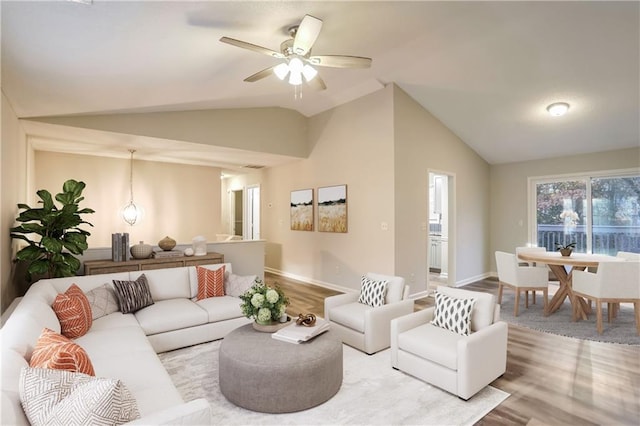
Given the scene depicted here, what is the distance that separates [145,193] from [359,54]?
5494mm

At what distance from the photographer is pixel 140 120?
4.73m

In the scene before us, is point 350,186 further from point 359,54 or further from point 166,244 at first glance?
point 166,244

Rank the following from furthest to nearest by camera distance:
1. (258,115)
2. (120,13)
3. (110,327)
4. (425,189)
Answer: (258,115) → (425,189) → (110,327) → (120,13)

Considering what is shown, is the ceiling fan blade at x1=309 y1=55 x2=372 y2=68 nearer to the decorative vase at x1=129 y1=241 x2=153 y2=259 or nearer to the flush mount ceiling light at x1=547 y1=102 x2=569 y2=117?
the decorative vase at x1=129 y1=241 x2=153 y2=259

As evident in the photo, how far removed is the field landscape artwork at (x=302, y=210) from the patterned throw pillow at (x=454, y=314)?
3991 millimetres

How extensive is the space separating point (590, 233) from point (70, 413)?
7.79 metres

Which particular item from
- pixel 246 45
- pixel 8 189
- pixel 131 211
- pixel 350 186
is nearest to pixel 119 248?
pixel 8 189

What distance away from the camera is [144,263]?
445cm

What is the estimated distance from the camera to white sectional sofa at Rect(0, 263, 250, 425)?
1.46 m

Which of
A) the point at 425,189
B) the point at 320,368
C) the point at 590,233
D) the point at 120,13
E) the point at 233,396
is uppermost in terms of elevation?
the point at 120,13

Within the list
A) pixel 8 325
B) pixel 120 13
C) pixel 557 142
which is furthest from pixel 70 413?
pixel 557 142

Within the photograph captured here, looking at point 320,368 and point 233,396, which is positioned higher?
point 320,368

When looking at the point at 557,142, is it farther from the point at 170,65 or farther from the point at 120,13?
the point at 120,13

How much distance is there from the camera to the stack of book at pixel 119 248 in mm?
4340
